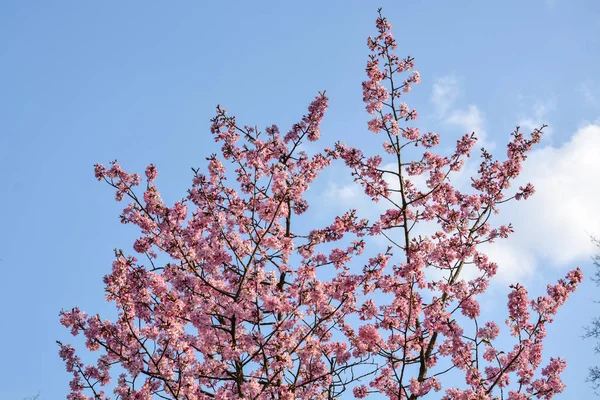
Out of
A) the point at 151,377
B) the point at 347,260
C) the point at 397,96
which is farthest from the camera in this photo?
the point at 397,96

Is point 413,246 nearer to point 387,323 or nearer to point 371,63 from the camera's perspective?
point 387,323

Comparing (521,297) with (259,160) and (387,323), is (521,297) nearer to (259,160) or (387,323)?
(387,323)

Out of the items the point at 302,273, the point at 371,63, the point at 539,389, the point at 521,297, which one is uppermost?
the point at 371,63

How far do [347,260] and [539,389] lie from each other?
3.62m

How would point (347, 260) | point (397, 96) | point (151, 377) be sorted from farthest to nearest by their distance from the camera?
point (397, 96) < point (347, 260) < point (151, 377)

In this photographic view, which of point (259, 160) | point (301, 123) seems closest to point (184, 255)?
point (259, 160)

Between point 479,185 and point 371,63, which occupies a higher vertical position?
point 371,63

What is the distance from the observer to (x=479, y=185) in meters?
11.4

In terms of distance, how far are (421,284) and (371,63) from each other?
13.4ft

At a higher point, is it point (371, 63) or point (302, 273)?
point (371, 63)

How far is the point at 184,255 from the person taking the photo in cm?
870

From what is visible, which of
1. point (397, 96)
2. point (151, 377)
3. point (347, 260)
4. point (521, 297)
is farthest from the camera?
point (397, 96)

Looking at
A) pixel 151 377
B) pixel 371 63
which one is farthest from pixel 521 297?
pixel 151 377

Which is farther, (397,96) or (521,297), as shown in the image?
(397,96)
